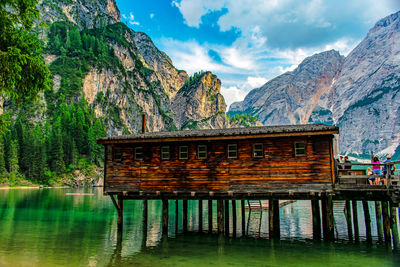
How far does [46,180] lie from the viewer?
116562mm

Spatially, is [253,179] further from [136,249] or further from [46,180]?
[46,180]

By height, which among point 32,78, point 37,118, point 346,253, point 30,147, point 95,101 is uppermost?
point 95,101

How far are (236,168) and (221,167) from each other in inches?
42.5

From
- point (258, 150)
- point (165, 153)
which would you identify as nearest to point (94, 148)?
point (165, 153)

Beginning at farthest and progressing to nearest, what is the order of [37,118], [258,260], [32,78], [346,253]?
[37,118]
[346,253]
[258,260]
[32,78]

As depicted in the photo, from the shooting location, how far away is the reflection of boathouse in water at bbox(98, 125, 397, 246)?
22359 mm

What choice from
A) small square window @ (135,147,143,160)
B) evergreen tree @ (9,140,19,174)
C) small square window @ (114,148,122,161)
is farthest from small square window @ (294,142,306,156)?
evergreen tree @ (9,140,19,174)

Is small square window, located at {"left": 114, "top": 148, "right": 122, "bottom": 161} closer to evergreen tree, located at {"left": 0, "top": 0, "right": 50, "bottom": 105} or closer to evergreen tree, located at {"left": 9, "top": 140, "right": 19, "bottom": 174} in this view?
evergreen tree, located at {"left": 0, "top": 0, "right": 50, "bottom": 105}

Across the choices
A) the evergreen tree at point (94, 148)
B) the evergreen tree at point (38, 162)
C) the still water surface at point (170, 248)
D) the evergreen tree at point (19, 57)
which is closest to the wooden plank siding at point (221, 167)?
the still water surface at point (170, 248)

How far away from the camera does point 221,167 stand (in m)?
24.3

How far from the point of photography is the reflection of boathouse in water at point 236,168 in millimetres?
22359

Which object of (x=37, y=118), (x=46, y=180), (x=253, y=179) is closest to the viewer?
(x=253, y=179)

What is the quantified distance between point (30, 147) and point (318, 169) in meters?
116

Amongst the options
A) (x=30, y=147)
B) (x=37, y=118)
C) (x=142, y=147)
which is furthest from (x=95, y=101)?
(x=142, y=147)
